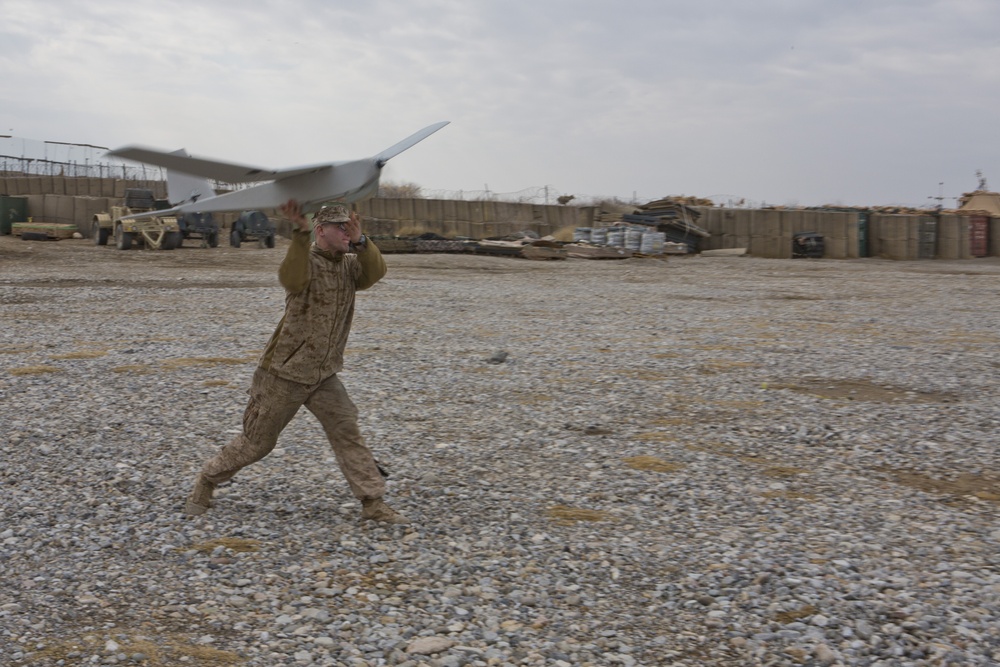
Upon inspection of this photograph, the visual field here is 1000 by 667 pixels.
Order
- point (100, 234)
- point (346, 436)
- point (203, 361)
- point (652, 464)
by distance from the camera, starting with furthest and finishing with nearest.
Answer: point (100, 234), point (203, 361), point (652, 464), point (346, 436)

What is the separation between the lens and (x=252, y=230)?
109 feet

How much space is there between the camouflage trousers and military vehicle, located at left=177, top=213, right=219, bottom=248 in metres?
27.9

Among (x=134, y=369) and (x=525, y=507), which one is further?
(x=134, y=369)

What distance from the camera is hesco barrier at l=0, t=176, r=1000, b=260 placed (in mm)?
34656

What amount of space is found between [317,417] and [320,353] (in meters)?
0.40

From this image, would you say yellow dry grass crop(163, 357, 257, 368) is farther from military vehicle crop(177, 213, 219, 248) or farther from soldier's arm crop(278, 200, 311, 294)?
military vehicle crop(177, 213, 219, 248)

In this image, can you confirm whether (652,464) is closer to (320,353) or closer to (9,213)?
(320,353)

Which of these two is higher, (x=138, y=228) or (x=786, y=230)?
(x=138, y=228)

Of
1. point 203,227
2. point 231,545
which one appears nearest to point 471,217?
point 203,227

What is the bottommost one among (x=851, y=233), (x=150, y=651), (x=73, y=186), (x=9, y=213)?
(x=150, y=651)

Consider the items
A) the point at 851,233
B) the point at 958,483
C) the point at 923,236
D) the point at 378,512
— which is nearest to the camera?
the point at 378,512

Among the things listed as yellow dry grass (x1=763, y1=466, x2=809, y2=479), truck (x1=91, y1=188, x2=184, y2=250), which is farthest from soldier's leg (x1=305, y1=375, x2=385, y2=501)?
truck (x1=91, y1=188, x2=184, y2=250)

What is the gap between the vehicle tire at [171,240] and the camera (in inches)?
1241

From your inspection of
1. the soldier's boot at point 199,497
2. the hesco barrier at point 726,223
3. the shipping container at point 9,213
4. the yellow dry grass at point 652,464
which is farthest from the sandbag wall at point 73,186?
the soldier's boot at point 199,497
